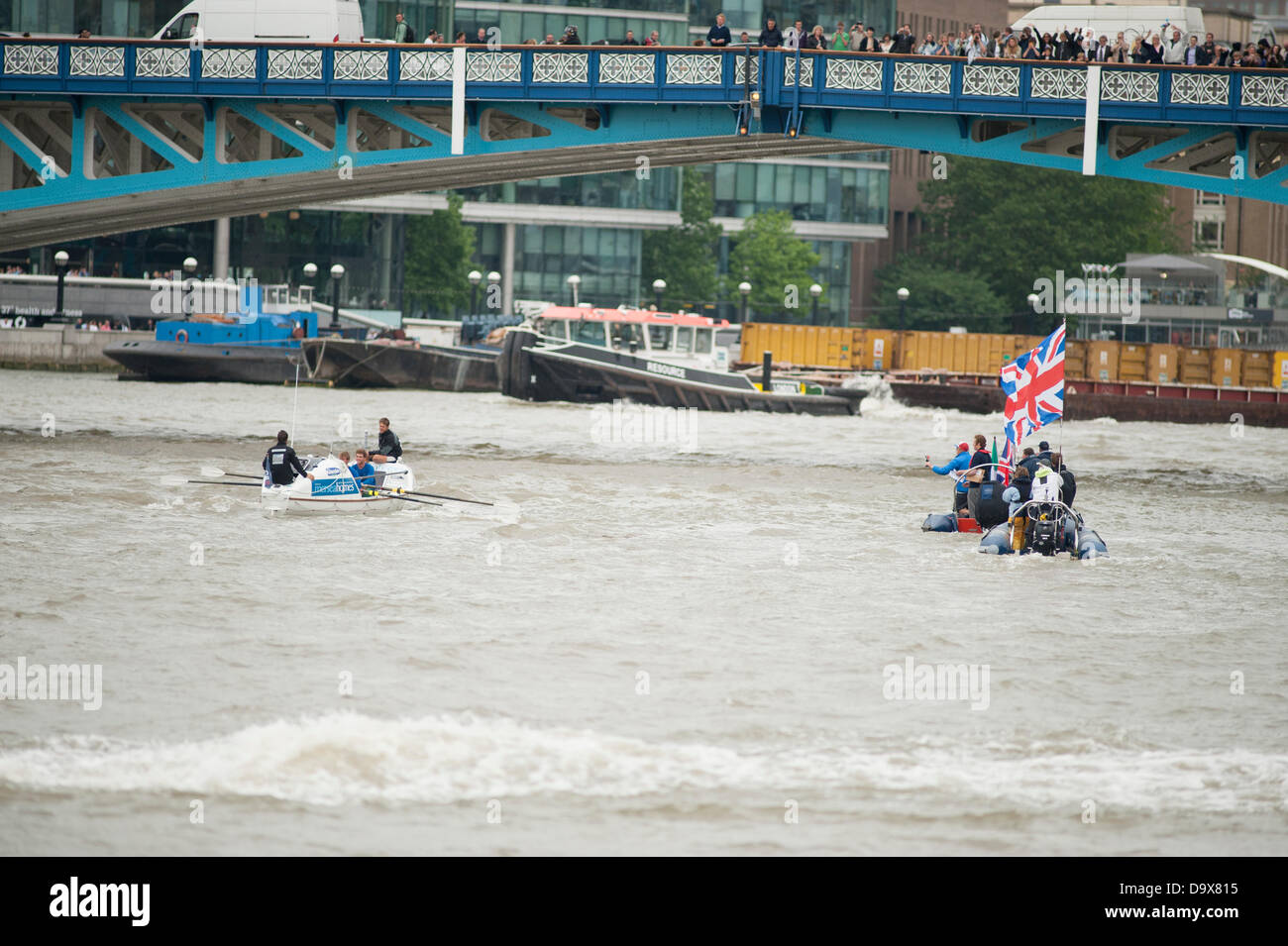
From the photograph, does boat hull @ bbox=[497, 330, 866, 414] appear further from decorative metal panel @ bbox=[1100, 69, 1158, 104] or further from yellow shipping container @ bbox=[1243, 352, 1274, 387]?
decorative metal panel @ bbox=[1100, 69, 1158, 104]

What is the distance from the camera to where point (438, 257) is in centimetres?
7769

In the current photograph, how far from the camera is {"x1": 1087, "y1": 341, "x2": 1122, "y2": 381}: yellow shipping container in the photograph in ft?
202

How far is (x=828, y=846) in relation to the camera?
38.1ft

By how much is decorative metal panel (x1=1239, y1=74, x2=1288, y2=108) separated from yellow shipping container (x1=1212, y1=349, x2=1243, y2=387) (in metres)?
29.8

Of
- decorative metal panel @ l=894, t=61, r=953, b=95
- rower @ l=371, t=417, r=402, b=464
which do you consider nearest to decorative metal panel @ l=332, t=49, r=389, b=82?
rower @ l=371, t=417, r=402, b=464

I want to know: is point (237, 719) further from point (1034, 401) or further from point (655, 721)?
point (1034, 401)

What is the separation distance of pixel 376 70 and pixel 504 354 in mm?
19264

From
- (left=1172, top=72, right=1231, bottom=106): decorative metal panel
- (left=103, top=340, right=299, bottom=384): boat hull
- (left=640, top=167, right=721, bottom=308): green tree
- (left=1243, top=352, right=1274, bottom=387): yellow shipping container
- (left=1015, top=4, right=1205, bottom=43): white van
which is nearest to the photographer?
(left=1172, top=72, right=1231, bottom=106): decorative metal panel

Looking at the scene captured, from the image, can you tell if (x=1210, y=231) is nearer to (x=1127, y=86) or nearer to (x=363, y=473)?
(x=1127, y=86)

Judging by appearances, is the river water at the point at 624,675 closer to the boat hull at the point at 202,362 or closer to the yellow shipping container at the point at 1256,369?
the boat hull at the point at 202,362

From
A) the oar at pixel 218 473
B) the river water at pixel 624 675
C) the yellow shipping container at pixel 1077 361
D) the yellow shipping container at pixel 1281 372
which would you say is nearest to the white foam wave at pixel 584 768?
the river water at pixel 624 675

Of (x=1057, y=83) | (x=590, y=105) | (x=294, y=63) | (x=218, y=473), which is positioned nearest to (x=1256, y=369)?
(x=1057, y=83)

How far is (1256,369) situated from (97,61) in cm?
4077

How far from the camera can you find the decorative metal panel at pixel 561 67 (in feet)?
111
